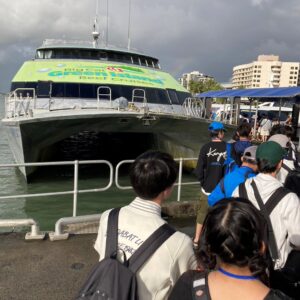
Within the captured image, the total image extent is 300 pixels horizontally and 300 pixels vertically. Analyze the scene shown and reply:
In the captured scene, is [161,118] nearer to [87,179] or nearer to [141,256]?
[87,179]

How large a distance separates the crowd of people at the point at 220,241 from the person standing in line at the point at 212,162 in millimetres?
1802

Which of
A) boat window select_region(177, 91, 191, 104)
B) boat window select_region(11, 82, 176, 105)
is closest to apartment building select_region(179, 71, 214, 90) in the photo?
boat window select_region(177, 91, 191, 104)

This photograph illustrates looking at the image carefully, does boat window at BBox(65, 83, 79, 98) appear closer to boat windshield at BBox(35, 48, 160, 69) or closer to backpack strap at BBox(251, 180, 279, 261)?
boat windshield at BBox(35, 48, 160, 69)

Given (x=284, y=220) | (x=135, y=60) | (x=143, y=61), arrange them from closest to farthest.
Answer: (x=284, y=220) → (x=135, y=60) → (x=143, y=61)

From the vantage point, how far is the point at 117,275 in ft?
4.86

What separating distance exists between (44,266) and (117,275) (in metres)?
2.58

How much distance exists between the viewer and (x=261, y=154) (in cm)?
233

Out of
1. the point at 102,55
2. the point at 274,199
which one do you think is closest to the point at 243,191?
the point at 274,199

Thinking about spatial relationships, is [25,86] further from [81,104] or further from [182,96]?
[182,96]

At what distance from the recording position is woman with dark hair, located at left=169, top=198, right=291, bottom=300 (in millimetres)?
1332

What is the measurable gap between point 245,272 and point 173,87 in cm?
1111

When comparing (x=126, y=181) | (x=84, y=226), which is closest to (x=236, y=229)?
(x=84, y=226)

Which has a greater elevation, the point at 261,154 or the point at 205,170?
the point at 261,154

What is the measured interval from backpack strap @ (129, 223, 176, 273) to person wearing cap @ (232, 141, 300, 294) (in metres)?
0.79
